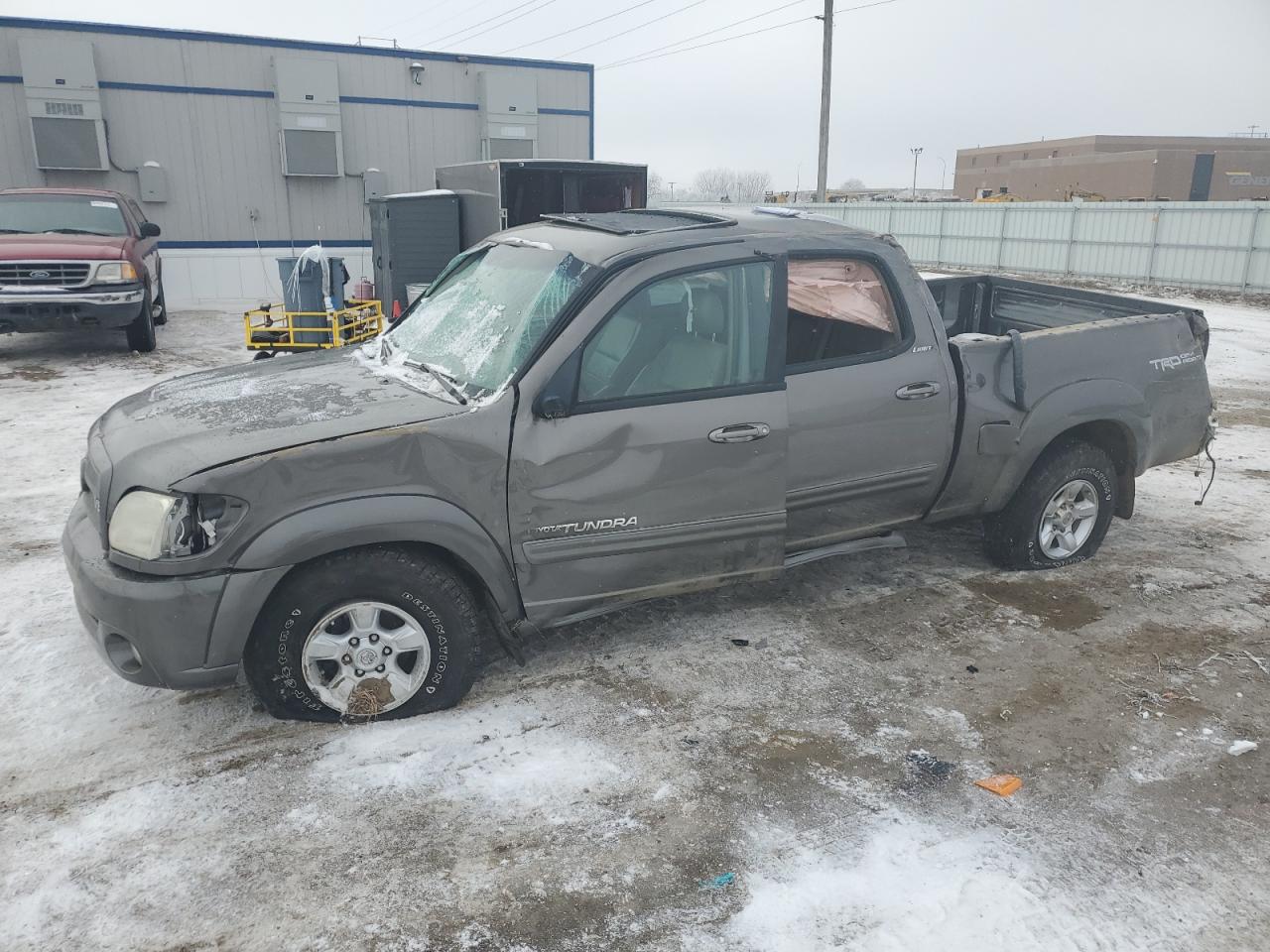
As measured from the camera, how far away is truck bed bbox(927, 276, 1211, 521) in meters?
4.39

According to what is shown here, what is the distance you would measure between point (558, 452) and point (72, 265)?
9.00m

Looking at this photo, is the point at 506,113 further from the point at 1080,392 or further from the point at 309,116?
the point at 1080,392

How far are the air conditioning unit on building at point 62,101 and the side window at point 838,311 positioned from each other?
15.7m

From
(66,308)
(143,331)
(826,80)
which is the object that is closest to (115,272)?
(66,308)

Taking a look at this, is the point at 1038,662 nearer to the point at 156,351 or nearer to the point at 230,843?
the point at 230,843

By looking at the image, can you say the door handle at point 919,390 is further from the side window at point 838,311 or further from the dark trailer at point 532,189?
the dark trailer at point 532,189

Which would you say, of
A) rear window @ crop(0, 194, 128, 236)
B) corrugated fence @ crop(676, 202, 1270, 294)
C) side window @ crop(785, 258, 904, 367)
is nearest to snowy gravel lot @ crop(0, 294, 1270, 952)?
side window @ crop(785, 258, 904, 367)

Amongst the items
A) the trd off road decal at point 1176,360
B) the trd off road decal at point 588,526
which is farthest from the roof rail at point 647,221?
the trd off road decal at point 1176,360

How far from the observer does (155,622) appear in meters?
2.99

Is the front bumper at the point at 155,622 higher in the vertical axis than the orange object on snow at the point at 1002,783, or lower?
higher

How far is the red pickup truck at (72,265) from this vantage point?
9742mm

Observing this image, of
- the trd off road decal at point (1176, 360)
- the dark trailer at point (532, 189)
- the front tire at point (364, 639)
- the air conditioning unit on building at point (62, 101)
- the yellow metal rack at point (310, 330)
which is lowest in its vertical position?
the front tire at point (364, 639)

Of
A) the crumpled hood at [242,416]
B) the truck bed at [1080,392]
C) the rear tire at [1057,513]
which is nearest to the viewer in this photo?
the crumpled hood at [242,416]

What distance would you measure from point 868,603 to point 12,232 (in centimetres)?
1071
